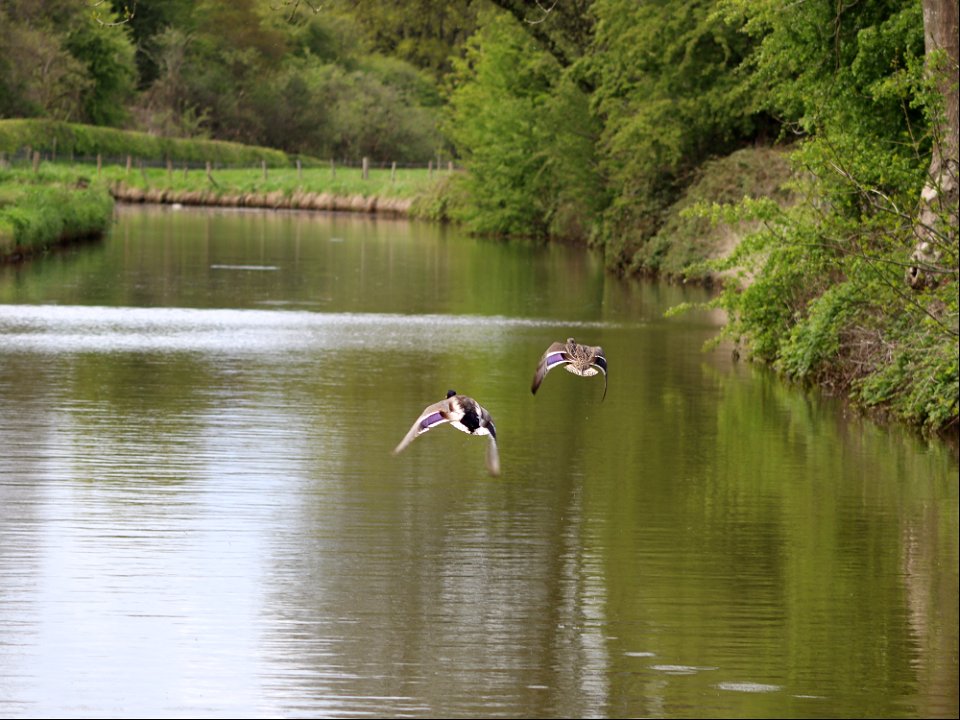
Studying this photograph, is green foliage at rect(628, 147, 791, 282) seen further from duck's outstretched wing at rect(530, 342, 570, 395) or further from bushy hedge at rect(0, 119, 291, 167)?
bushy hedge at rect(0, 119, 291, 167)

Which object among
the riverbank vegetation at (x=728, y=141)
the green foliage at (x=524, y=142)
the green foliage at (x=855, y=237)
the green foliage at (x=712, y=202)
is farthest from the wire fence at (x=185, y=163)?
the green foliage at (x=855, y=237)

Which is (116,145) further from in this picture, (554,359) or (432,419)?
(432,419)

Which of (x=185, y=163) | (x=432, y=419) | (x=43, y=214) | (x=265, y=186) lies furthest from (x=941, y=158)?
(x=185, y=163)

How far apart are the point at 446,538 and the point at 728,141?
75.5 ft

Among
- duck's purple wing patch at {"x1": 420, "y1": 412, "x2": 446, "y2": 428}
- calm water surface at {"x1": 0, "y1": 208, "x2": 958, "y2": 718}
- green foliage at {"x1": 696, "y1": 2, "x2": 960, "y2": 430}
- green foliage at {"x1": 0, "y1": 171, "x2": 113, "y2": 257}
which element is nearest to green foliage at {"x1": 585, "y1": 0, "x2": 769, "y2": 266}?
green foliage at {"x1": 696, "y1": 2, "x2": 960, "y2": 430}

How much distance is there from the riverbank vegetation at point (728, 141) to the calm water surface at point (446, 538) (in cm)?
99

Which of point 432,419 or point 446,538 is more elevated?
point 432,419

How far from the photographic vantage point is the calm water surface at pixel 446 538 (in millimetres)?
8250

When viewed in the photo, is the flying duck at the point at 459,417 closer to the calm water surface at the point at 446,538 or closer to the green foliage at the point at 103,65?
the calm water surface at the point at 446,538

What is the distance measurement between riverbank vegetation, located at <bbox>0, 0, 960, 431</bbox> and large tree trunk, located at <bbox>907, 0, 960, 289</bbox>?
0.04 metres

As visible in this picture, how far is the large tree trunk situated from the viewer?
14.2 meters

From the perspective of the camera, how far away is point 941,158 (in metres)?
14.2

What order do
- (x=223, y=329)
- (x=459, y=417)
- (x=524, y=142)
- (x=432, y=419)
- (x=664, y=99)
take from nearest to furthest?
(x=459, y=417), (x=432, y=419), (x=223, y=329), (x=664, y=99), (x=524, y=142)

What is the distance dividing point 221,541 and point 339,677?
284 centimetres
